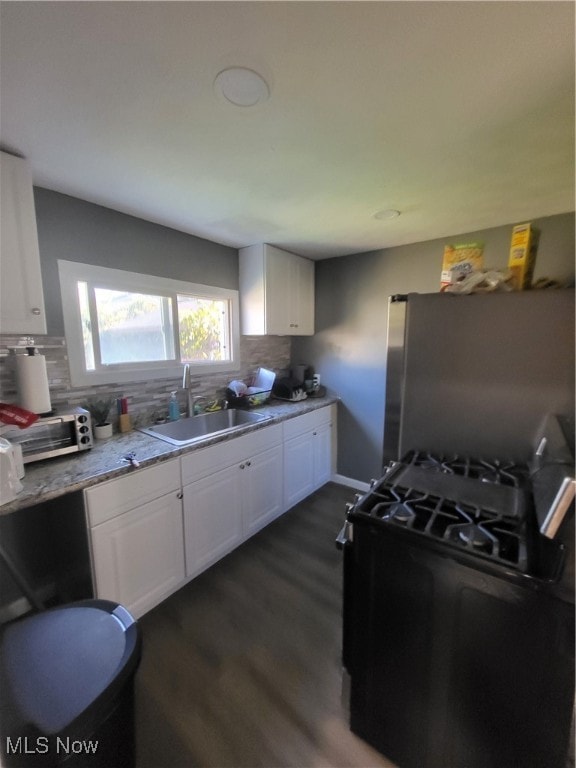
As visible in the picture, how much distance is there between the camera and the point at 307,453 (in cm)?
269

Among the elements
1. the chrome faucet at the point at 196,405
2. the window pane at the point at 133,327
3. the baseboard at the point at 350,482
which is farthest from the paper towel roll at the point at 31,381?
the baseboard at the point at 350,482

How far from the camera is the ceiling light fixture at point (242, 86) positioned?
889 mm

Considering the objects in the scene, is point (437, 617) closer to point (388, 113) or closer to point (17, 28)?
point (388, 113)

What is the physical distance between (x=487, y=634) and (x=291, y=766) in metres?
0.88

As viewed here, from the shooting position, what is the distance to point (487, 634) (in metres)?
0.79

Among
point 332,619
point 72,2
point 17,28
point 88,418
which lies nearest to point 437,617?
point 332,619

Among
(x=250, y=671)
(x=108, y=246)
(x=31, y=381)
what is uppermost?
(x=108, y=246)

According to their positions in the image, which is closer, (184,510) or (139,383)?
(184,510)

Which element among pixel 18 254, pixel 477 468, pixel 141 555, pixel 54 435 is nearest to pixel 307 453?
pixel 141 555

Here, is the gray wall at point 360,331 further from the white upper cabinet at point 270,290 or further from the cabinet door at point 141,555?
the cabinet door at point 141,555

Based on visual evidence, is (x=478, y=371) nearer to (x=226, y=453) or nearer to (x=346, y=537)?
Result: (x=346, y=537)

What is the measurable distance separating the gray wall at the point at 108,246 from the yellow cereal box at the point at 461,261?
1759 millimetres

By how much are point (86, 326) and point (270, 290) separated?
1.36 meters

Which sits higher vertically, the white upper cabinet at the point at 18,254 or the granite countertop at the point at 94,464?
the white upper cabinet at the point at 18,254
